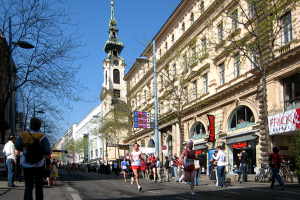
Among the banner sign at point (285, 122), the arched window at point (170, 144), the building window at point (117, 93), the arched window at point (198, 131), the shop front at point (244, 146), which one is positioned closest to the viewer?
the banner sign at point (285, 122)

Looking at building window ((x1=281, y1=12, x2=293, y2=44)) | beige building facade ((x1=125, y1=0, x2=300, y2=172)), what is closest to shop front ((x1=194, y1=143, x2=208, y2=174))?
beige building facade ((x1=125, y1=0, x2=300, y2=172))

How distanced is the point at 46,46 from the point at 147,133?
38.1 meters

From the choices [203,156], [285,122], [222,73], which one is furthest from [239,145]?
[285,122]

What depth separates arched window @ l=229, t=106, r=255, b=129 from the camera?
27.8 meters

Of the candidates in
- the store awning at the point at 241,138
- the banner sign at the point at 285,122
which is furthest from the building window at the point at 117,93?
the banner sign at the point at 285,122

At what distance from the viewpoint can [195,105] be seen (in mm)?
35656

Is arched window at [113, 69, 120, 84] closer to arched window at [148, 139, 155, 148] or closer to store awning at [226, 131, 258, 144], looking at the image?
arched window at [148, 139, 155, 148]

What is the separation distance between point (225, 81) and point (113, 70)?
74.7 m

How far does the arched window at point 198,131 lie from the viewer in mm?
35906

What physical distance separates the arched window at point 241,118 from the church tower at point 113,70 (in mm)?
71244

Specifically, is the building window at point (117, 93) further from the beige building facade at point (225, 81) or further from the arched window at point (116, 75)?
the beige building facade at point (225, 81)

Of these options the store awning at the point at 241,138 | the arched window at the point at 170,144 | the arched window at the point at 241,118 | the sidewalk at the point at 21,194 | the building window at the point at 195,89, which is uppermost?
the building window at the point at 195,89

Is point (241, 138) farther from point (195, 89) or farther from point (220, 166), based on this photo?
point (220, 166)

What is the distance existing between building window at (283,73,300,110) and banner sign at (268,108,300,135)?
54.3 inches
